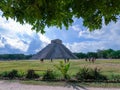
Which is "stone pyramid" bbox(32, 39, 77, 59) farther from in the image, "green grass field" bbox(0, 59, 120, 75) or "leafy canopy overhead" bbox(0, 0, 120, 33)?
"leafy canopy overhead" bbox(0, 0, 120, 33)

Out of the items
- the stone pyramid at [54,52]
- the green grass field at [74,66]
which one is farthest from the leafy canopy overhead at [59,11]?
the stone pyramid at [54,52]

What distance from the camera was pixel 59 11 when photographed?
6.32m

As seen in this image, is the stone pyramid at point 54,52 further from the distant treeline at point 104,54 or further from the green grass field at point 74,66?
the distant treeline at point 104,54

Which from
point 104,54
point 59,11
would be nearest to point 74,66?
point 59,11

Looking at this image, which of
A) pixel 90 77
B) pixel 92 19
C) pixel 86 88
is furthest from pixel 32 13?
pixel 90 77

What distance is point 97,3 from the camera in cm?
590

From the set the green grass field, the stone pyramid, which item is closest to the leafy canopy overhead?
the green grass field

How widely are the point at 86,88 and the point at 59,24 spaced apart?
11.9 meters

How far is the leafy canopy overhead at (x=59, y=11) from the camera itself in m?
5.92

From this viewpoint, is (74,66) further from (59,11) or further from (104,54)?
(104,54)

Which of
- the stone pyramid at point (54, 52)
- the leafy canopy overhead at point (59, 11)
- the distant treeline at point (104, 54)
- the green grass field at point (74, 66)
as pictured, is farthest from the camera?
the distant treeline at point (104, 54)

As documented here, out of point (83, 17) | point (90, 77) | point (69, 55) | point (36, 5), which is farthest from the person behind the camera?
point (69, 55)

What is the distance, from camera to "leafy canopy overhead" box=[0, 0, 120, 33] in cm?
592

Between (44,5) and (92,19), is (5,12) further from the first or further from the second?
(92,19)
